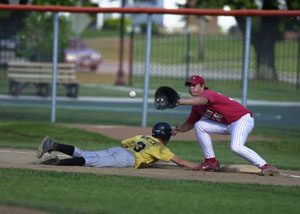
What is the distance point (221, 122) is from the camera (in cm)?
870

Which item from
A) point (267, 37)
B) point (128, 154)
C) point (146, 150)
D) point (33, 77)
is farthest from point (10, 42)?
point (146, 150)

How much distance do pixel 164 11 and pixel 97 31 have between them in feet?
25.1

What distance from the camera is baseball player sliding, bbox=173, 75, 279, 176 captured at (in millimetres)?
8359

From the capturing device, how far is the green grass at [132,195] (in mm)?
6012

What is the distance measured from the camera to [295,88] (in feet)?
49.3

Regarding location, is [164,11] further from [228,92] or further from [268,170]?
[268,170]

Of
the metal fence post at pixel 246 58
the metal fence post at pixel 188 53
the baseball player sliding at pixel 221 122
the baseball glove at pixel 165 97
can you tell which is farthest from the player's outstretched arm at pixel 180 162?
the metal fence post at pixel 188 53

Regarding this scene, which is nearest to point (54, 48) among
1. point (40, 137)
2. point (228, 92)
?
point (40, 137)

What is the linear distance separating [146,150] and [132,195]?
1.99 metres

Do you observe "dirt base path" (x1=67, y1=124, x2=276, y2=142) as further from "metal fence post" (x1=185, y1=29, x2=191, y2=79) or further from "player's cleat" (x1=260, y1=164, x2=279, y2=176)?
"metal fence post" (x1=185, y1=29, x2=191, y2=79)

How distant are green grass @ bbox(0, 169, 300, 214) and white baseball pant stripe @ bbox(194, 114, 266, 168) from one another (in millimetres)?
788

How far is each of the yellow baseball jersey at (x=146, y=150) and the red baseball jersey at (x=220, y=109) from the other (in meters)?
0.79

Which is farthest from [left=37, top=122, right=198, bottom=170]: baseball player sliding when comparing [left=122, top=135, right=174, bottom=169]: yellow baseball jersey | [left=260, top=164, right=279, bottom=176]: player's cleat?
[left=260, top=164, right=279, bottom=176]: player's cleat

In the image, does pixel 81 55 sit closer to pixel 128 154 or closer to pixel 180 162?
pixel 128 154
